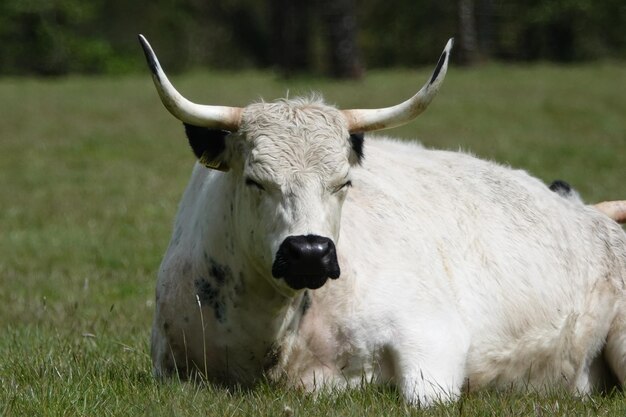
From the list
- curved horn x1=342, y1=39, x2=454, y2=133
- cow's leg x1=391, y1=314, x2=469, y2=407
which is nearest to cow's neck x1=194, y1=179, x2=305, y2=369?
cow's leg x1=391, y1=314, x2=469, y2=407

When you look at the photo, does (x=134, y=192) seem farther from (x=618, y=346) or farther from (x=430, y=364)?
(x=430, y=364)

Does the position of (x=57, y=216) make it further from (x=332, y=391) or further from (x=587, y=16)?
(x=587, y=16)

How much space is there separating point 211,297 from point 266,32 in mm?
56144

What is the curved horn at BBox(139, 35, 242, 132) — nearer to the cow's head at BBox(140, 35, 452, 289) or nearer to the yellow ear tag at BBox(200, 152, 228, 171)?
the cow's head at BBox(140, 35, 452, 289)

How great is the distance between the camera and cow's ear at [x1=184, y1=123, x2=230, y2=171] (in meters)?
5.98

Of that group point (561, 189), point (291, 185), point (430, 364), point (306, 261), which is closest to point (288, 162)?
point (291, 185)

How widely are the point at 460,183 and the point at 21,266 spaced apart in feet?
17.9

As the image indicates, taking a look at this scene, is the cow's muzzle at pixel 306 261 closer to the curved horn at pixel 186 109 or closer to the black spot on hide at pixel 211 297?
the black spot on hide at pixel 211 297

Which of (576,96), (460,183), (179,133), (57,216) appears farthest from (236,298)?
(576,96)

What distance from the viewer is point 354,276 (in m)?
6.18

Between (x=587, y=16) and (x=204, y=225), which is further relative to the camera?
(x=587, y=16)

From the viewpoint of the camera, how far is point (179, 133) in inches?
884

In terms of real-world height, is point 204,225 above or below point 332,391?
above

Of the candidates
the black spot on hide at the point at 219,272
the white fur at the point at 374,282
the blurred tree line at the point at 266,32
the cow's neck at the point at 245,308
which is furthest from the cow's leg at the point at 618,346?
the blurred tree line at the point at 266,32
